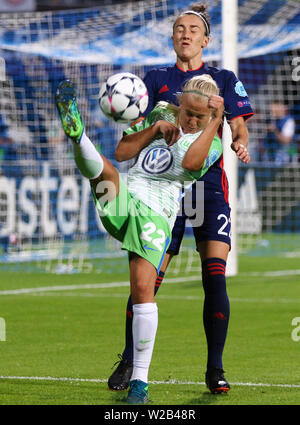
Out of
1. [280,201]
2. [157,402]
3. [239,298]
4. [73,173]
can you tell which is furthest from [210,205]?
[280,201]

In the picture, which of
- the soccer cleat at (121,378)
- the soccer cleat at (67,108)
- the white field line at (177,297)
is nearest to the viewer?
the soccer cleat at (67,108)

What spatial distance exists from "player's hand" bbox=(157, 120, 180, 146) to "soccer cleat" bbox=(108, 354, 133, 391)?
1.41 m

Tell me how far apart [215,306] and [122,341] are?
221 cm

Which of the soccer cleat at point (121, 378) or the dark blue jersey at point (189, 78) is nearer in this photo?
the soccer cleat at point (121, 378)

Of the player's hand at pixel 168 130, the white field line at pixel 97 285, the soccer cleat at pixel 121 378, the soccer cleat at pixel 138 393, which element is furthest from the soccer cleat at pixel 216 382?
the white field line at pixel 97 285

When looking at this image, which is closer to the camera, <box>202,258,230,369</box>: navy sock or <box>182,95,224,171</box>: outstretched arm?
<box>182,95,224,171</box>: outstretched arm

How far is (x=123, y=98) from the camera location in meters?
5.64

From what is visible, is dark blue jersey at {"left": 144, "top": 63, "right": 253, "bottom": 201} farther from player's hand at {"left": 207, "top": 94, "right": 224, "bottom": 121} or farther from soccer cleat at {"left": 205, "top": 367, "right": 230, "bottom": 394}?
soccer cleat at {"left": 205, "top": 367, "right": 230, "bottom": 394}

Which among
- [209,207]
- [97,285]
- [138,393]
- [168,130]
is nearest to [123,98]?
[168,130]

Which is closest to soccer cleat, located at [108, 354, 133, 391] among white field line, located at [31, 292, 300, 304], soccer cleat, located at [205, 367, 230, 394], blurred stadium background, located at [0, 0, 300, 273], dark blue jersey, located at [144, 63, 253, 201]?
soccer cleat, located at [205, 367, 230, 394]

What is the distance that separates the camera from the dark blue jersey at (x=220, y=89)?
241 inches

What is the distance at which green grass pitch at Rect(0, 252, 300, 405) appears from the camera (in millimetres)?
5777

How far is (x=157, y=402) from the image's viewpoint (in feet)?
17.7

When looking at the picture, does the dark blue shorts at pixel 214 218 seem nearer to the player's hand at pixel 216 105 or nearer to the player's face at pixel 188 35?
the player's hand at pixel 216 105
